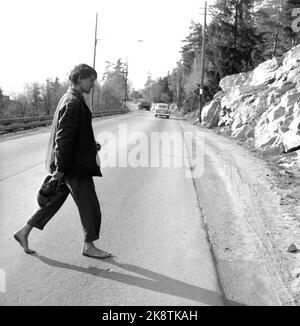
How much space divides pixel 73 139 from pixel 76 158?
21 cm

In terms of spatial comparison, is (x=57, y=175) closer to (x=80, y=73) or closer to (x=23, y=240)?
(x=23, y=240)

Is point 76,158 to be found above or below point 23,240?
above

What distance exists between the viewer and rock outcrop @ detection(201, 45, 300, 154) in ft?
47.8

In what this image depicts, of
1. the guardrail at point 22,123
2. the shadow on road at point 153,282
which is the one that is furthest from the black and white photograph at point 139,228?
the guardrail at point 22,123

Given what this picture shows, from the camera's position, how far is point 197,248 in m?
5.32

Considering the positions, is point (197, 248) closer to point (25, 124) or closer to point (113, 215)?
point (113, 215)

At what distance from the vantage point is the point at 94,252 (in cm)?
487

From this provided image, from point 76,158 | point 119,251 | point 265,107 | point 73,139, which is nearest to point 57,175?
point 76,158

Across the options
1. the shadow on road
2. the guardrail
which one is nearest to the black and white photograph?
the shadow on road

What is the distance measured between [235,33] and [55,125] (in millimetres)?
37299

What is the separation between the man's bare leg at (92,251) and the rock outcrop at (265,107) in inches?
356

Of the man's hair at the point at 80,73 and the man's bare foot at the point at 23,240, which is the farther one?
the man's bare foot at the point at 23,240

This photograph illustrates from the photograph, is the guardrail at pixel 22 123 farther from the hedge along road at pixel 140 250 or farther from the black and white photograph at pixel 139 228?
the hedge along road at pixel 140 250

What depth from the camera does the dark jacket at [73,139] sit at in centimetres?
450
